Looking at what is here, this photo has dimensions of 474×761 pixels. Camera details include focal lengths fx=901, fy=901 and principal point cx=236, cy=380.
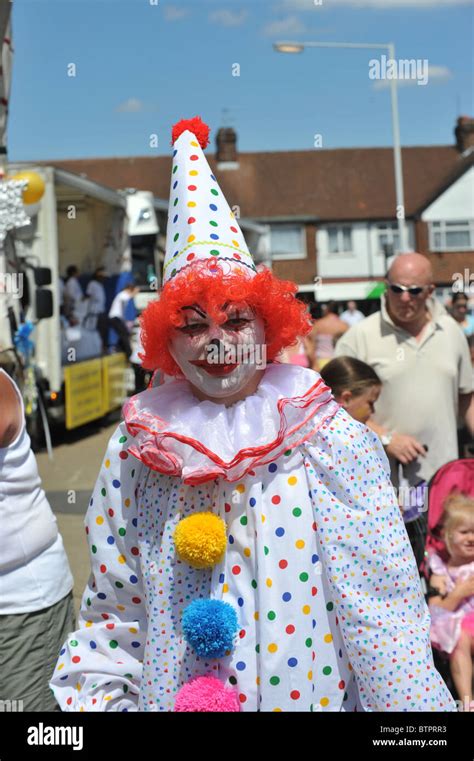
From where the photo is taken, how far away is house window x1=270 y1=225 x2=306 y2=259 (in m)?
36.7

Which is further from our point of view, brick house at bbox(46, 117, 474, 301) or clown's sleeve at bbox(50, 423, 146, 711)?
brick house at bbox(46, 117, 474, 301)

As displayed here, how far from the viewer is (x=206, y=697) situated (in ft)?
7.18

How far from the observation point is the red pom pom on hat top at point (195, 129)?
102 inches

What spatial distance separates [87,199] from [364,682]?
11.9 metres

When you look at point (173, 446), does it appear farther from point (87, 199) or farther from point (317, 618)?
point (87, 199)

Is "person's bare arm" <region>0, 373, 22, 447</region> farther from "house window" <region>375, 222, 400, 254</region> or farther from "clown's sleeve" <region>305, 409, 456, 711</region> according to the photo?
"house window" <region>375, 222, 400, 254</region>

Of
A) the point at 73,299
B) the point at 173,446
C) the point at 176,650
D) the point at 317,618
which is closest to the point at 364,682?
the point at 317,618

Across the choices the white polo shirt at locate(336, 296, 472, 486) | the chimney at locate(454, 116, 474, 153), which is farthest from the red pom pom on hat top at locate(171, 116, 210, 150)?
the chimney at locate(454, 116, 474, 153)

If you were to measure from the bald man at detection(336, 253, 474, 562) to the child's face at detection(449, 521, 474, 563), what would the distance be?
1.00 feet

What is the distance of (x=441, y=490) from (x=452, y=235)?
1411 inches

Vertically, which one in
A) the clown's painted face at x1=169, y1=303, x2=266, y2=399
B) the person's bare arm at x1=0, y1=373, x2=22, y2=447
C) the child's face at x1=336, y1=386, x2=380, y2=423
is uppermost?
the clown's painted face at x1=169, y1=303, x2=266, y2=399

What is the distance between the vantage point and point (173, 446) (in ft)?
7.63

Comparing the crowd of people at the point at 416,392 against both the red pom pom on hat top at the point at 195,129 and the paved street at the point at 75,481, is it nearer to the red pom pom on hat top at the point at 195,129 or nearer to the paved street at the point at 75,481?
the red pom pom on hat top at the point at 195,129

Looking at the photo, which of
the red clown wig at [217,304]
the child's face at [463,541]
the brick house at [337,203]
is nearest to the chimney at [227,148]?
the brick house at [337,203]
